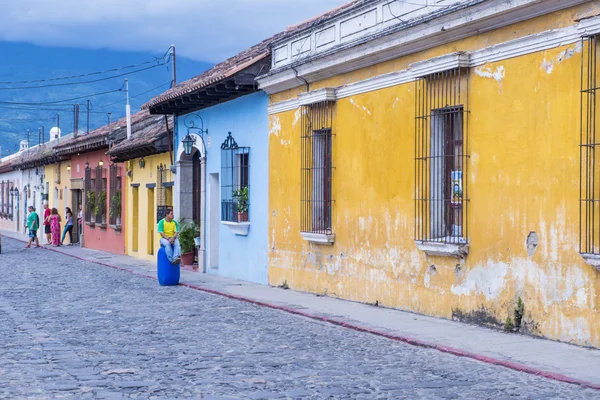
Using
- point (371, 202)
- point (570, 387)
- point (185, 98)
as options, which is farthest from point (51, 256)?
point (570, 387)

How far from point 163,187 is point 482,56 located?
1507 centimetres

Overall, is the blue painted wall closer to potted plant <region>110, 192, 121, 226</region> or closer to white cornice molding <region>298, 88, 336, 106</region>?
white cornice molding <region>298, 88, 336, 106</region>

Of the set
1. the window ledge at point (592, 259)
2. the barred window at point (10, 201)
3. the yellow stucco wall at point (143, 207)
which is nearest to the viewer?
the window ledge at point (592, 259)

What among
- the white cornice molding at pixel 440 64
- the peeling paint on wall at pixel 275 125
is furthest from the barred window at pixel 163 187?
the white cornice molding at pixel 440 64

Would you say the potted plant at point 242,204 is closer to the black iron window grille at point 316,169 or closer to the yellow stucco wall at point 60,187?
the black iron window grille at point 316,169

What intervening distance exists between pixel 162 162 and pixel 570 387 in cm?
Result: 1849

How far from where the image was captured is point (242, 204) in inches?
Answer: 733

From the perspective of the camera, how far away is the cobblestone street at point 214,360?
722cm

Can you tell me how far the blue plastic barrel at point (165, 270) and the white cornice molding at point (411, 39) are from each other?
154 inches

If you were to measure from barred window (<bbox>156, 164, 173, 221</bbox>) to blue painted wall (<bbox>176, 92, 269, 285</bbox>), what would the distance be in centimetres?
375

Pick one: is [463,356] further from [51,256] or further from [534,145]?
[51,256]

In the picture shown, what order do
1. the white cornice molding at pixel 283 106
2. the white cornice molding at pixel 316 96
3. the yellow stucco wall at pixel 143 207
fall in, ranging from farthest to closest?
the yellow stucco wall at pixel 143 207 → the white cornice molding at pixel 283 106 → the white cornice molding at pixel 316 96

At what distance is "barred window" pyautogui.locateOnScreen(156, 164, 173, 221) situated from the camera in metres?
24.0

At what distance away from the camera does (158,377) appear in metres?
7.82
